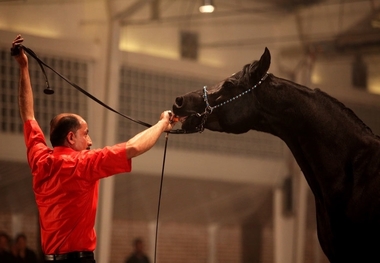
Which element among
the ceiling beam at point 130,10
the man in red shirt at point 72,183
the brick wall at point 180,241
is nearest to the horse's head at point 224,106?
the man in red shirt at point 72,183

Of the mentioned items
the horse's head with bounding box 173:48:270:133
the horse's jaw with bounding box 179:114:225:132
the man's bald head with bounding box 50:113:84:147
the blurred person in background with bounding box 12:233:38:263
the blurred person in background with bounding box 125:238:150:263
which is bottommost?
the blurred person in background with bounding box 125:238:150:263

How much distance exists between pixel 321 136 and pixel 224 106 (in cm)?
49

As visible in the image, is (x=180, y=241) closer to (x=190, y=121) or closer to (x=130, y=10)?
(x=130, y=10)

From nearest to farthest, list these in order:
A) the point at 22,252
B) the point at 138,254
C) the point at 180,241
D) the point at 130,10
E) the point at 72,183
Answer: the point at 72,183, the point at 22,252, the point at 130,10, the point at 138,254, the point at 180,241

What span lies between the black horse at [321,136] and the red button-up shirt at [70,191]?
48cm

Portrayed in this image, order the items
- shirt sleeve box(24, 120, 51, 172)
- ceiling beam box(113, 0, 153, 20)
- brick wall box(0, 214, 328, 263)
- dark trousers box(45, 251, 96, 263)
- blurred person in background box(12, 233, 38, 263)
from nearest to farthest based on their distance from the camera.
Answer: dark trousers box(45, 251, 96, 263) → shirt sleeve box(24, 120, 51, 172) → blurred person in background box(12, 233, 38, 263) → brick wall box(0, 214, 328, 263) → ceiling beam box(113, 0, 153, 20)

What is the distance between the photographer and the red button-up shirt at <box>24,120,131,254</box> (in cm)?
248

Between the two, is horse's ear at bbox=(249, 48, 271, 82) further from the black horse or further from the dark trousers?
the dark trousers

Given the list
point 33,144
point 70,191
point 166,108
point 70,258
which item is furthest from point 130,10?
point 70,258

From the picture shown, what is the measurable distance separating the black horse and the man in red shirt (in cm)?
28

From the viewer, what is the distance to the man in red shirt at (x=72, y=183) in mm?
2477

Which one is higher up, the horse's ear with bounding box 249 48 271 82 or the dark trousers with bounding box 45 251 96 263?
the horse's ear with bounding box 249 48 271 82

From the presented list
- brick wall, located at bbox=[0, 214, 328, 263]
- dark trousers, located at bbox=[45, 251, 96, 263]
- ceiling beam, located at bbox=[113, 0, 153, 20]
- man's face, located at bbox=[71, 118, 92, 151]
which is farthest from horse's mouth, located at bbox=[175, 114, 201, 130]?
ceiling beam, located at bbox=[113, 0, 153, 20]

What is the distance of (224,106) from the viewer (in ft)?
9.00
